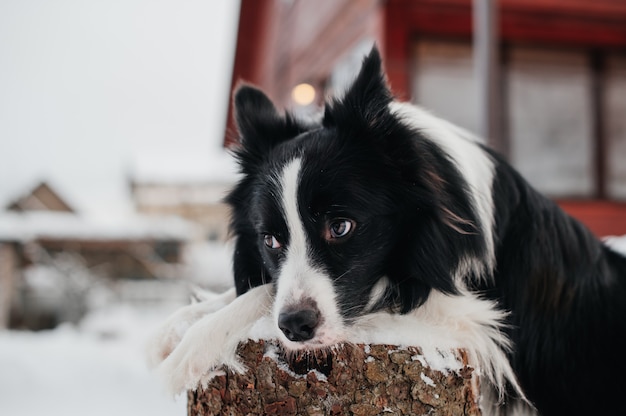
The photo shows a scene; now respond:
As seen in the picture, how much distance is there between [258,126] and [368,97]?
530 millimetres

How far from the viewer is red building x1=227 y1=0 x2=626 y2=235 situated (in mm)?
7223

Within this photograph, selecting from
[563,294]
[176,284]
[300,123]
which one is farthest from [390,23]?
[176,284]

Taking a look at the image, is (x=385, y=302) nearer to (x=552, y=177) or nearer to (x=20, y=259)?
(x=552, y=177)

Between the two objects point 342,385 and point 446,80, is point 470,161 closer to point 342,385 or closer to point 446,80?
point 342,385

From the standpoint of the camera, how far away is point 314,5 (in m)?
9.64

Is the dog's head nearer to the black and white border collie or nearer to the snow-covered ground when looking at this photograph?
the black and white border collie

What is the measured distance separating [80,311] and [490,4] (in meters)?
12.8

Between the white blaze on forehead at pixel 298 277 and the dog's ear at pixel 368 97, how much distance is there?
289 millimetres

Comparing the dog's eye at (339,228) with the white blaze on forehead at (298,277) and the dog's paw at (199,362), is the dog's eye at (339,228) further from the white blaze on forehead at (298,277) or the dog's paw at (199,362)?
the dog's paw at (199,362)

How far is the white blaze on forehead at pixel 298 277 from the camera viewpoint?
1867 millimetres

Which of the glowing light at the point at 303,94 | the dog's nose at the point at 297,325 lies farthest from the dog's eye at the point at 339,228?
the glowing light at the point at 303,94

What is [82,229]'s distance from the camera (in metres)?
15.6

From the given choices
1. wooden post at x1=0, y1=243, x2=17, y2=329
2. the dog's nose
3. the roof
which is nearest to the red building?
the dog's nose

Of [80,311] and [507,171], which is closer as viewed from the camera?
[507,171]
